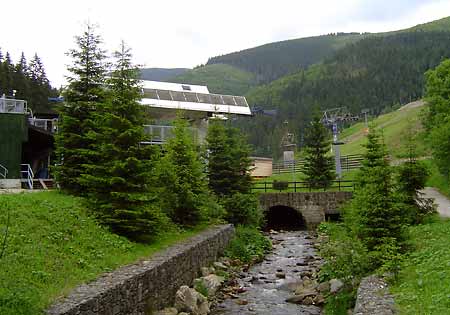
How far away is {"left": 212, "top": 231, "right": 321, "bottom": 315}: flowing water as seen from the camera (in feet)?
46.5

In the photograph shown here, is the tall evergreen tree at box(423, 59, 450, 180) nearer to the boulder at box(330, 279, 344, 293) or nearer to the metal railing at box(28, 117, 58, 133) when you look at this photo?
the boulder at box(330, 279, 344, 293)

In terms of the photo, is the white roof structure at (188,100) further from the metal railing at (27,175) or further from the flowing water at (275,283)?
the flowing water at (275,283)

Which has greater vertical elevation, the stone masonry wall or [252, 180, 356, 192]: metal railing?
[252, 180, 356, 192]: metal railing

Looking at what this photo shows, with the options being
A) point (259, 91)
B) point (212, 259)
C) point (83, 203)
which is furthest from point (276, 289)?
point (259, 91)

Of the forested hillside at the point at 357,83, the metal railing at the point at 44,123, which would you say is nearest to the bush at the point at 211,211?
the metal railing at the point at 44,123

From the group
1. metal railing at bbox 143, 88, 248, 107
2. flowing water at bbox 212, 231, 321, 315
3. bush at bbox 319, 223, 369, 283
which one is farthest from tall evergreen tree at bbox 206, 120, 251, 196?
bush at bbox 319, 223, 369, 283

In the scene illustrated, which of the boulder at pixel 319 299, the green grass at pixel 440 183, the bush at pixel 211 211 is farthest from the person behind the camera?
the green grass at pixel 440 183

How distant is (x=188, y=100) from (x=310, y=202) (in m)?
12.1

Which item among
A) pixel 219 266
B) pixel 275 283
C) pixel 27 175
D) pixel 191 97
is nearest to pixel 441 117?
pixel 275 283

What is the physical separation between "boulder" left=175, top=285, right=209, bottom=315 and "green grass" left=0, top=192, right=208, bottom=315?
60.8 inches

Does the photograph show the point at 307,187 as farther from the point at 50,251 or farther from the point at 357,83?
the point at 357,83

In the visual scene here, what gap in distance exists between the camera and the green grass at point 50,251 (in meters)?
8.48

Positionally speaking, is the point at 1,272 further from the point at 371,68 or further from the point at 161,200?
the point at 371,68

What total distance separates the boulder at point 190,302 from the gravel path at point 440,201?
15.0 m
